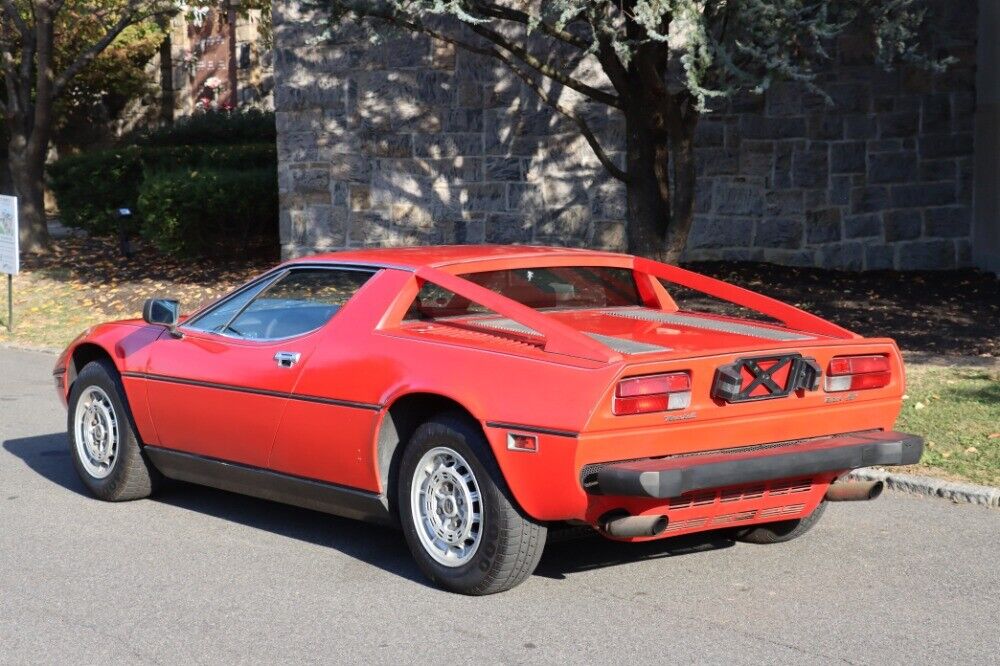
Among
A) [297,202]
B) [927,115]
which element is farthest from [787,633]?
[297,202]

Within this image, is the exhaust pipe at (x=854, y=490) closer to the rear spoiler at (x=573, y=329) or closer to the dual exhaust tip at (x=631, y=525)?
the rear spoiler at (x=573, y=329)

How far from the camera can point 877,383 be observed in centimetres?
604

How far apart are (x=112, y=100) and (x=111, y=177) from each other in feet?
36.7

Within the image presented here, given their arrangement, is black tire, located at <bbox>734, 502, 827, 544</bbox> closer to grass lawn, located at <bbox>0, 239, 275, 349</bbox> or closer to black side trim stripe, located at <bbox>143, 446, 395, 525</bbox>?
black side trim stripe, located at <bbox>143, 446, 395, 525</bbox>

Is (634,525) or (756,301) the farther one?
(756,301)

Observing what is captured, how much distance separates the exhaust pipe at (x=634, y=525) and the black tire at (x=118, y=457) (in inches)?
120

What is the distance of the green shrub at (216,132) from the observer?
25.6 metres

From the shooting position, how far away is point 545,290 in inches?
268

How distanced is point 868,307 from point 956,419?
473 cm

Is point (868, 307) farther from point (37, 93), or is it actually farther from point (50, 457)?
point (37, 93)

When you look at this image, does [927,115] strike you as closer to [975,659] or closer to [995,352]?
[995,352]

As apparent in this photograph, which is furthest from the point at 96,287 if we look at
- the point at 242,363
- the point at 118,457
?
the point at 242,363

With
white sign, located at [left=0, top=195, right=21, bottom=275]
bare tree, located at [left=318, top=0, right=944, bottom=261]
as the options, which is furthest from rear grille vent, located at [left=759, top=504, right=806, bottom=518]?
white sign, located at [left=0, top=195, right=21, bottom=275]

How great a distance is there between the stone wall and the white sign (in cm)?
360
